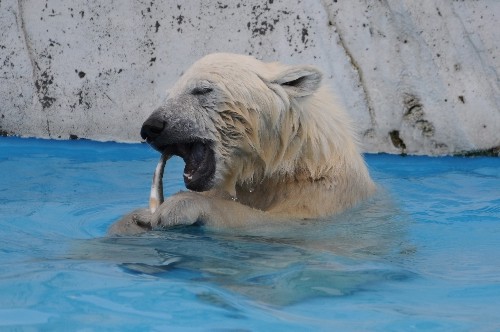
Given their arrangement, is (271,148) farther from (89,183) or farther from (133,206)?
(89,183)

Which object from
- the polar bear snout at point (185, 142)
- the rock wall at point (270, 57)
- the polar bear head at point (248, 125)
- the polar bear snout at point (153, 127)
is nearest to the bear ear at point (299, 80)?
the polar bear head at point (248, 125)

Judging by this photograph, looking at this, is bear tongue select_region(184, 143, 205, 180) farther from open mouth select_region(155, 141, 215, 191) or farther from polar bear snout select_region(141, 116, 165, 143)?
polar bear snout select_region(141, 116, 165, 143)

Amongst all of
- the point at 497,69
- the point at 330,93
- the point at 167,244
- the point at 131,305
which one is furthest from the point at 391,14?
the point at 131,305

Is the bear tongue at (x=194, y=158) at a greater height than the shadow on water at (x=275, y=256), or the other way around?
the bear tongue at (x=194, y=158)

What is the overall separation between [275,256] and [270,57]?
403 centimetres

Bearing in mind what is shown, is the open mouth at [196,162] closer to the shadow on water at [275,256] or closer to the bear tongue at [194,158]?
the bear tongue at [194,158]

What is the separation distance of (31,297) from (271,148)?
1.66 metres

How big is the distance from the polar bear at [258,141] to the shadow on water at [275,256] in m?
0.14

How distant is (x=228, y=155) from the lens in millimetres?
4719

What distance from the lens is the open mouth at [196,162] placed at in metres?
4.67

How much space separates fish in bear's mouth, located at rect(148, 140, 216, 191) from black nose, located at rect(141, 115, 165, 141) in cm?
11

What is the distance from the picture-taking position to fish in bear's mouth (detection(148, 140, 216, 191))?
4668 mm

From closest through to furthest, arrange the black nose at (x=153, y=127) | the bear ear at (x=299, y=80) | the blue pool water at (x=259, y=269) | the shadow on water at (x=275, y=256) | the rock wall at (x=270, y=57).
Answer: the blue pool water at (x=259, y=269), the shadow on water at (x=275, y=256), the black nose at (x=153, y=127), the bear ear at (x=299, y=80), the rock wall at (x=270, y=57)

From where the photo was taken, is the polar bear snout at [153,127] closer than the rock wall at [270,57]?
Yes
